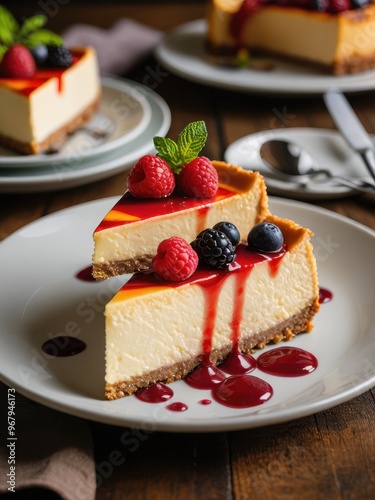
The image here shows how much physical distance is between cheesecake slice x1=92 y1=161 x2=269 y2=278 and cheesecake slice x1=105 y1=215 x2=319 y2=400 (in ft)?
→ 0.43

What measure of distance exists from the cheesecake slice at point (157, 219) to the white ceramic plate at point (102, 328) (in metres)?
0.12

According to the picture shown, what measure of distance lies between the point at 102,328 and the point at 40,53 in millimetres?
1493

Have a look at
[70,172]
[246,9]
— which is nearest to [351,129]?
[70,172]

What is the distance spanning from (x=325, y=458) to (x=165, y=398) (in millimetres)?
364

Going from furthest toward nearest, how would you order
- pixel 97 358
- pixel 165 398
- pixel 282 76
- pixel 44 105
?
pixel 282 76, pixel 44 105, pixel 97 358, pixel 165 398

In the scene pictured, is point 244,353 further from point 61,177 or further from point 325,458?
point 61,177

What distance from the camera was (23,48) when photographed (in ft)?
10.1

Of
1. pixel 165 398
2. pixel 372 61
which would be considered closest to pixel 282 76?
pixel 372 61

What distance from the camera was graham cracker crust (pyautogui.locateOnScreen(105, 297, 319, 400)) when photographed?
1.83 meters

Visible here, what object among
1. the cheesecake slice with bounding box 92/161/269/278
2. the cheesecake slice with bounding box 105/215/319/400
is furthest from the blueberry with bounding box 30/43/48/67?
the cheesecake slice with bounding box 105/215/319/400

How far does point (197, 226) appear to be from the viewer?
220 cm

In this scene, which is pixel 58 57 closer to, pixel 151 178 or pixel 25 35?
pixel 25 35

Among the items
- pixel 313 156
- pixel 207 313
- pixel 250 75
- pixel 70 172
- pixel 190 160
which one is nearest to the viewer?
pixel 207 313

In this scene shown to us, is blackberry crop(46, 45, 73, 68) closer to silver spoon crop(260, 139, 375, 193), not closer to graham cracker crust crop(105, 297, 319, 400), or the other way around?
silver spoon crop(260, 139, 375, 193)
